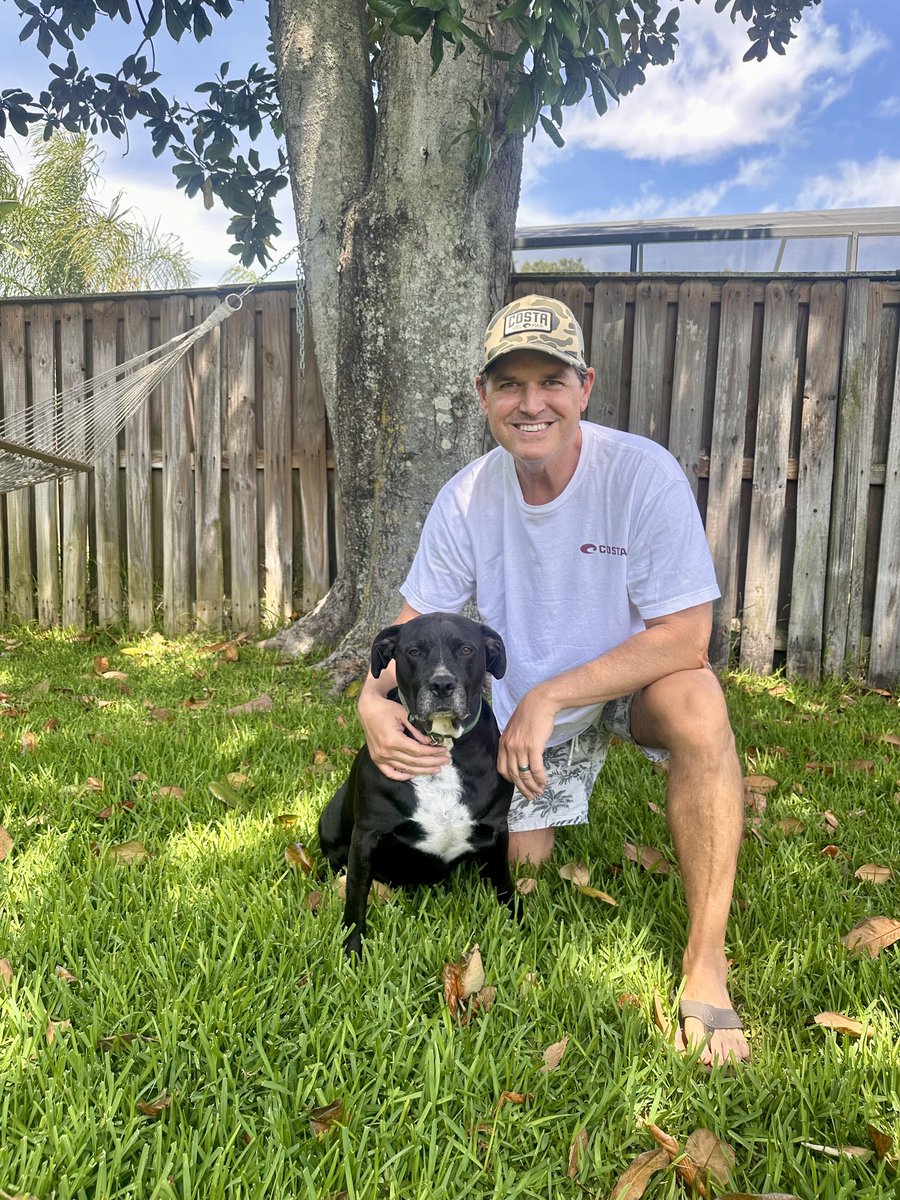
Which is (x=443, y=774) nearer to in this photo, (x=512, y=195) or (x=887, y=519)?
(x=512, y=195)

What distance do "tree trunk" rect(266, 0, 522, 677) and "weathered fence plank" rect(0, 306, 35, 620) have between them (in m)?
2.70

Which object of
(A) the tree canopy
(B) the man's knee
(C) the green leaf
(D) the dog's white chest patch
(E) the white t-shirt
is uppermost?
(A) the tree canopy

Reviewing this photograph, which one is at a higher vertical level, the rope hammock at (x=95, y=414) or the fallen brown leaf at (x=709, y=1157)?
the rope hammock at (x=95, y=414)

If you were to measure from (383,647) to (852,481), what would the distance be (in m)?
3.37

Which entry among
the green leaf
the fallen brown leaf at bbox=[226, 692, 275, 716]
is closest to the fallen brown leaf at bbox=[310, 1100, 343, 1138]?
the fallen brown leaf at bbox=[226, 692, 275, 716]

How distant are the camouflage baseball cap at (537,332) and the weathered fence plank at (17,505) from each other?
4.49 meters

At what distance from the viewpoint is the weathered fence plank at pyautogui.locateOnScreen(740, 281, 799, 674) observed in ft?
15.3

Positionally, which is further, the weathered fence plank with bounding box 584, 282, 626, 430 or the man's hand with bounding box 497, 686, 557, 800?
the weathered fence plank with bounding box 584, 282, 626, 430

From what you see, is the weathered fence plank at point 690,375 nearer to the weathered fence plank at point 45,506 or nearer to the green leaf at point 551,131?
the green leaf at point 551,131

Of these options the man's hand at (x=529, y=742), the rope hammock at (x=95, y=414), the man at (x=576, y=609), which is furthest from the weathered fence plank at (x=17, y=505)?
the man's hand at (x=529, y=742)

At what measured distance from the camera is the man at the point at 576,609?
84.0 inches

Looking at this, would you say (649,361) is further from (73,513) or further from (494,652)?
(73,513)

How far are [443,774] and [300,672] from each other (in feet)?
7.96

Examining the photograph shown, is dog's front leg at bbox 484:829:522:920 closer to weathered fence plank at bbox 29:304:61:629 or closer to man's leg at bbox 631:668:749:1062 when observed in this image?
man's leg at bbox 631:668:749:1062
